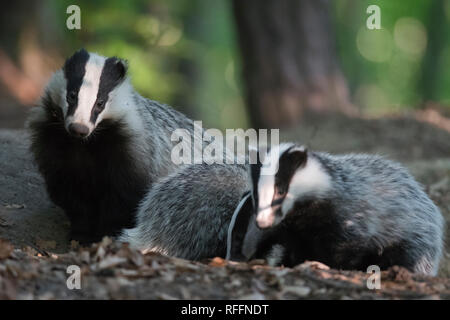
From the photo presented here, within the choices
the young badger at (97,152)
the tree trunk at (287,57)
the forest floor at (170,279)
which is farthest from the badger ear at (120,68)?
the tree trunk at (287,57)

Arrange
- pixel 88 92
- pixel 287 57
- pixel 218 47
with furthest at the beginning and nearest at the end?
pixel 218 47, pixel 287 57, pixel 88 92

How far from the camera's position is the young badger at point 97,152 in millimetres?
5070

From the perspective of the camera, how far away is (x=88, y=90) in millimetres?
4887

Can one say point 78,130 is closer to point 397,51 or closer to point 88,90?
point 88,90

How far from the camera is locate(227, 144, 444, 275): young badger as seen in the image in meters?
4.02

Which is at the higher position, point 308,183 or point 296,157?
point 296,157

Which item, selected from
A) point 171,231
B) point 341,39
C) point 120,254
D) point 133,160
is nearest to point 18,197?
point 133,160

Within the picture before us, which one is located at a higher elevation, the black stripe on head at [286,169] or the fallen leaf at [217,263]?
the black stripe on head at [286,169]

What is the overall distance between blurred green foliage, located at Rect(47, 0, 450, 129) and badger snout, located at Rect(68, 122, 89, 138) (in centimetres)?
109

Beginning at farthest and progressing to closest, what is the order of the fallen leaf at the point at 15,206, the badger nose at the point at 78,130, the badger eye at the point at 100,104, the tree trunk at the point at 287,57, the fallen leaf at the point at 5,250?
1. the tree trunk at the point at 287,57
2. the fallen leaf at the point at 15,206
3. the badger eye at the point at 100,104
4. the badger nose at the point at 78,130
5. the fallen leaf at the point at 5,250

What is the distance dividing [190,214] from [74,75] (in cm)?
140

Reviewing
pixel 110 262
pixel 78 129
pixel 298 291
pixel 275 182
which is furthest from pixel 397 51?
pixel 110 262

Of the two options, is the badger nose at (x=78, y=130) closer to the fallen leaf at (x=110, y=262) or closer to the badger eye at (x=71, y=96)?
the badger eye at (x=71, y=96)

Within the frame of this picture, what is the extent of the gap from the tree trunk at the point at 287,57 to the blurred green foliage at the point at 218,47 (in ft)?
5.76
